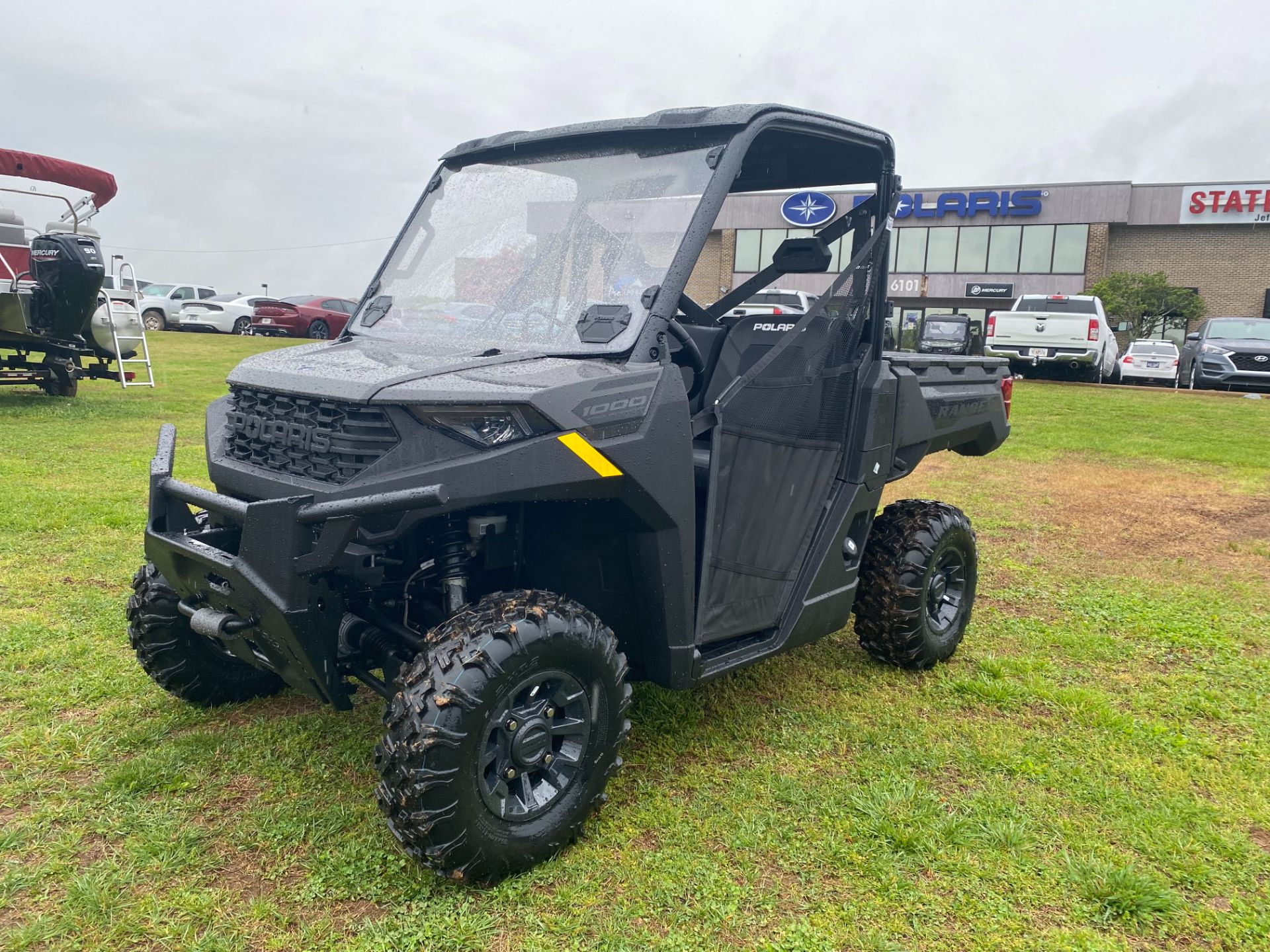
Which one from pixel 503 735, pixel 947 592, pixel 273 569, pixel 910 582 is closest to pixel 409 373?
pixel 273 569

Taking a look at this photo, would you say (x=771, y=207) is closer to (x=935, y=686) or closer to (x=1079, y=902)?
(x=935, y=686)

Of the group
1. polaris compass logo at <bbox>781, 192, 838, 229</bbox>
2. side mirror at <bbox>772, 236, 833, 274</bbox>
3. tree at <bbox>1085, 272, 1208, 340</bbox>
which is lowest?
side mirror at <bbox>772, 236, 833, 274</bbox>

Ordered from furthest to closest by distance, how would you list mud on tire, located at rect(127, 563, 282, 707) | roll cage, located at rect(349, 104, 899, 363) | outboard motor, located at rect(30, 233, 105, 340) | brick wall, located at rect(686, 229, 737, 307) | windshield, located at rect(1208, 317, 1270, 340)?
windshield, located at rect(1208, 317, 1270, 340)
outboard motor, located at rect(30, 233, 105, 340)
mud on tire, located at rect(127, 563, 282, 707)
brick wall, located at rect(686, 229, 737, 307)
roll cage, located at rect(349, 104, 899, 363)

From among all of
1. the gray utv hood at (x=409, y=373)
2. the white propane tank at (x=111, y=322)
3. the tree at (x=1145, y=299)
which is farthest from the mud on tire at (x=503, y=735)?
the tree at (x=1145, y=299)

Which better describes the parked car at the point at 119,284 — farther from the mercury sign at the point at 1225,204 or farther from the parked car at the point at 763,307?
the mercury sign at the point at 1225,204

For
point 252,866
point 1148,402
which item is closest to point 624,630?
point 252,866

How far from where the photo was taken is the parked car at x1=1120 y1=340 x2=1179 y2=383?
73.9ft

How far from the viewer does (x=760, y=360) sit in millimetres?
3455

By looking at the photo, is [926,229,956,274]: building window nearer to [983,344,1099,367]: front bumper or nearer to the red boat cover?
[983,344,1099,367]: front bumper

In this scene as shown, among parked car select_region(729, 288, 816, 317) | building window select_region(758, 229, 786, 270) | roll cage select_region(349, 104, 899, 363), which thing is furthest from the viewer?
parked car select_region(729, 288, 816, 317)

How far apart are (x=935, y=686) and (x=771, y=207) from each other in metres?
2.34

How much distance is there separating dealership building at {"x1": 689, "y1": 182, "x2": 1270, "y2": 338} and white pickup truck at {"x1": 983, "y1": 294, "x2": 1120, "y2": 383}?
54.5ft

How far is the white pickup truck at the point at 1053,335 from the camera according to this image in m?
21.1

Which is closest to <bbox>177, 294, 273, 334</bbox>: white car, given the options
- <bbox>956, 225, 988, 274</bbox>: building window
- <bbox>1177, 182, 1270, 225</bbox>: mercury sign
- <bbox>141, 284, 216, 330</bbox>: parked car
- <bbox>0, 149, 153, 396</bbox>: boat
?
<bbox>141, 284, 216, 330</bbox>: parked car
